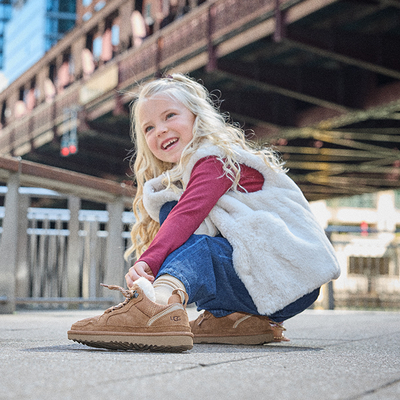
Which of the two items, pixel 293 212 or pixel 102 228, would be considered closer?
pixel 293 212

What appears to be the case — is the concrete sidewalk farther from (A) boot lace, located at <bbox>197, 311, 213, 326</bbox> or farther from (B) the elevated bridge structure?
(B) the elevated bridge structure

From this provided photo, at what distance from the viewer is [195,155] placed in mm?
2277

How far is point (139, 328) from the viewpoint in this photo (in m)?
1.80

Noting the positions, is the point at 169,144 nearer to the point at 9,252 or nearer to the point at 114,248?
the point at 9,252

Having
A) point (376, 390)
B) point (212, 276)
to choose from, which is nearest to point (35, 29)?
point (212, 276)

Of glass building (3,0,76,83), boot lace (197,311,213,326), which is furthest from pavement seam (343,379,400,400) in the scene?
glass building (3,0,76,83)

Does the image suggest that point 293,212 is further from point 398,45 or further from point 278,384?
point 398,45

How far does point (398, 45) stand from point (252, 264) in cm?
1107

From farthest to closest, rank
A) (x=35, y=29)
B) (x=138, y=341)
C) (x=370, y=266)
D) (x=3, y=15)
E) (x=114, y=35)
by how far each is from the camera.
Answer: (x=3, y=15) → (x=35, y=29) → (x=114, y=35) → (x=370, y=266) → (x=138, y=341)

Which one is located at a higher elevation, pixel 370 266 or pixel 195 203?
pixel 195 203

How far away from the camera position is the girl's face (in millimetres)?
2482

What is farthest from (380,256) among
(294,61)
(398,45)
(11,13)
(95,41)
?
(11,13)

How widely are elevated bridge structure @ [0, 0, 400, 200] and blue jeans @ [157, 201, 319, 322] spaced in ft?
6.86

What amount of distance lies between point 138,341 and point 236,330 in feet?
1.87
